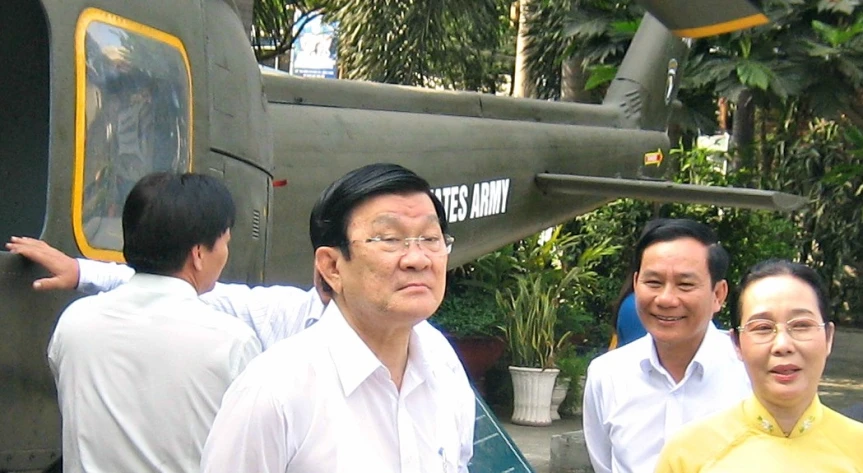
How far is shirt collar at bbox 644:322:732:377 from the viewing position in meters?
3.16

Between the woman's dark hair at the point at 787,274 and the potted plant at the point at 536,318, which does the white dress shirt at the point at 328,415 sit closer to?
the woman's dark hair at the point at 787,274

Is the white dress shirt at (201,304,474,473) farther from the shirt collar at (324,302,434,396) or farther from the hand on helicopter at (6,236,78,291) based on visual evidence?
the hand on helicopter at (6,236,78,291)

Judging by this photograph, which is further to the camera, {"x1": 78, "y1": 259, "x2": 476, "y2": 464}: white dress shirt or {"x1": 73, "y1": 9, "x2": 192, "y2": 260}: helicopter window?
{"x1": 73, "y1": 9, "x2": 192, "y2": 260}: helicopter window

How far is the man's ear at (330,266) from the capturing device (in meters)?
2.22

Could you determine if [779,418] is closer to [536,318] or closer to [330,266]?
[330,266]

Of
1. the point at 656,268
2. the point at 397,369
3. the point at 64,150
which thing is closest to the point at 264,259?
the point at 64,150

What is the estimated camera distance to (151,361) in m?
2.85

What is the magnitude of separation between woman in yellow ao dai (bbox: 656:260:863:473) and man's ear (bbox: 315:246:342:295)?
739 mm

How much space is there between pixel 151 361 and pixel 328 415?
91cm

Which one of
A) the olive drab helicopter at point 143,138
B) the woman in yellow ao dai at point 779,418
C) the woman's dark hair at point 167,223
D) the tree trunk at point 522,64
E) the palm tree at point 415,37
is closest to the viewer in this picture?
the woman in yellow ao dai at point 779,418

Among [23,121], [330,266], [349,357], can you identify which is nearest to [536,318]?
[23,121]

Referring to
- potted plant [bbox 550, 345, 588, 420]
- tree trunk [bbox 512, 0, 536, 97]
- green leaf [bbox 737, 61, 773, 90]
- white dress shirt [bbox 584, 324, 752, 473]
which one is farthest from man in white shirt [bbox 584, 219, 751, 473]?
tree trunk [bbox 512, 0, 536, 97]

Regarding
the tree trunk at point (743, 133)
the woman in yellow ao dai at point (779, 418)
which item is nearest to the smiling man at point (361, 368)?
the woman in yellow ao dai at point (779, 418)

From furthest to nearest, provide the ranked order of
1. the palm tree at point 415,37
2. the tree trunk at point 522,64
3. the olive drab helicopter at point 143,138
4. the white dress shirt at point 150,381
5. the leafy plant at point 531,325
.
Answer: the tree trunk at point 522,64, the palm tree at point 415,37, the leafy plant at point 531,325, the olive drab helicopter at point 143,138, the white dress shirt at point 150,381
